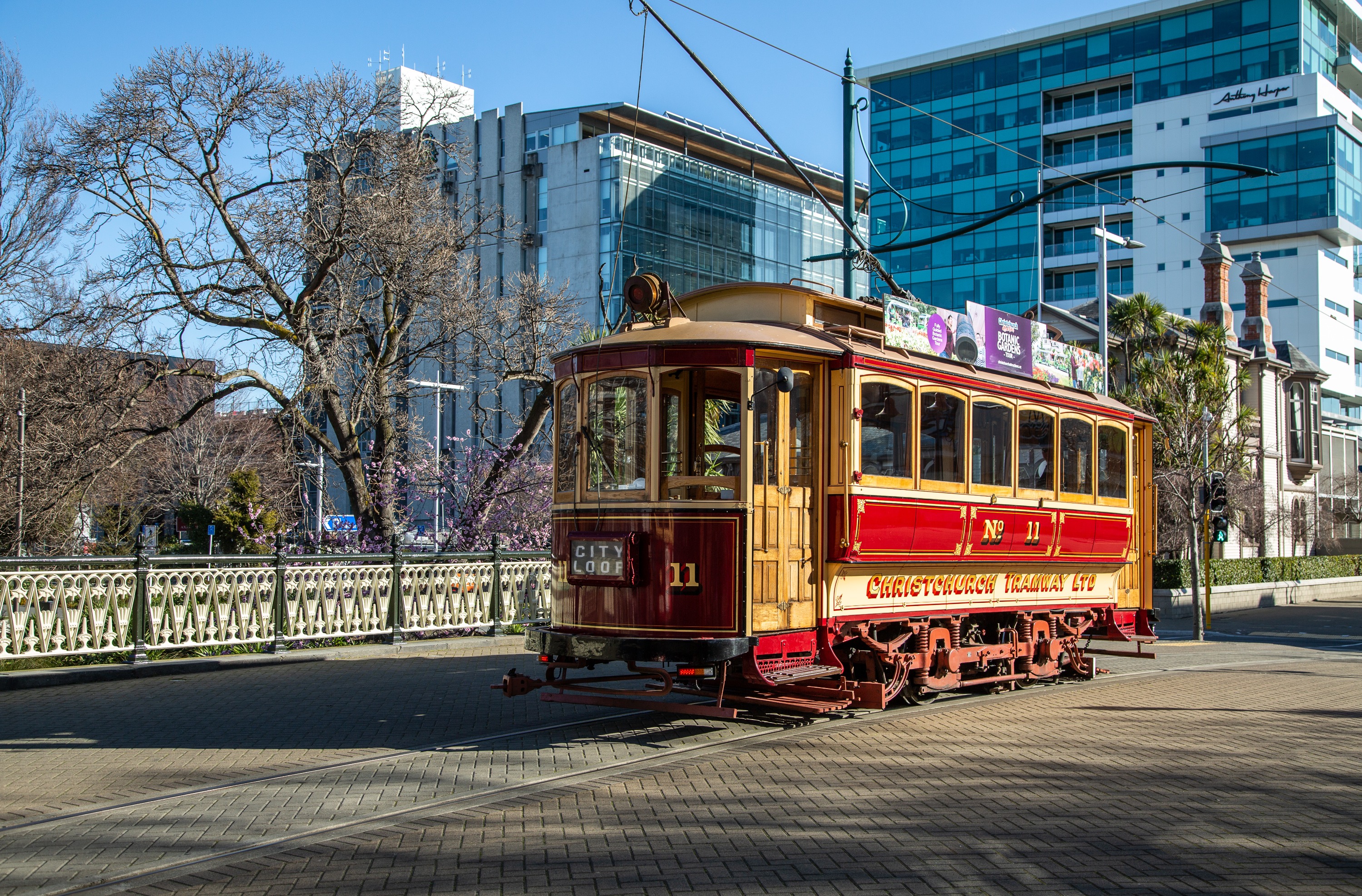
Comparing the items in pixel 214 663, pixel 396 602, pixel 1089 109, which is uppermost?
pixel 1089 109

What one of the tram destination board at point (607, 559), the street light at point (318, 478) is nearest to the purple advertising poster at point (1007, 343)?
the tram destination board at point (607, 559)

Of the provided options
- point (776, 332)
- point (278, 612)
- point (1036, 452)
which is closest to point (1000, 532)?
point (1036, 452)

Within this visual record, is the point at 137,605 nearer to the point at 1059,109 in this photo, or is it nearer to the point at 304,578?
the point at 304,578

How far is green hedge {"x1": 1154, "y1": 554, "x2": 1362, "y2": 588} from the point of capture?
29016 mm

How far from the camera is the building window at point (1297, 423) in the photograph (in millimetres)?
46344

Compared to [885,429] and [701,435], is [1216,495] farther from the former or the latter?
[701,435]

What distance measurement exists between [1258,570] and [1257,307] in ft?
56.1

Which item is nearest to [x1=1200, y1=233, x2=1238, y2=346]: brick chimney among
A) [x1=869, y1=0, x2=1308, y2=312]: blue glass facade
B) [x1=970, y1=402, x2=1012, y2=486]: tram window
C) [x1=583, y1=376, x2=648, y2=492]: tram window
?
[x1=869, y1=0, x2=1308, y2=312]: blue glass facade

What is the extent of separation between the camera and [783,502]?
972 centimetres

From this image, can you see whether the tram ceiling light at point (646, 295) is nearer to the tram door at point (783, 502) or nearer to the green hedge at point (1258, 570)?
the tram door at point (783, 502)

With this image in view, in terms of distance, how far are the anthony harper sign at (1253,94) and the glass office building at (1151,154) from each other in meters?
0.09

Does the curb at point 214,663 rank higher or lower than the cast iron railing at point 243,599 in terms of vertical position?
lower

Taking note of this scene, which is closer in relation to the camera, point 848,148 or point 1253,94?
point 848,148

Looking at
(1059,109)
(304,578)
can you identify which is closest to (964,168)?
(1059,109)
